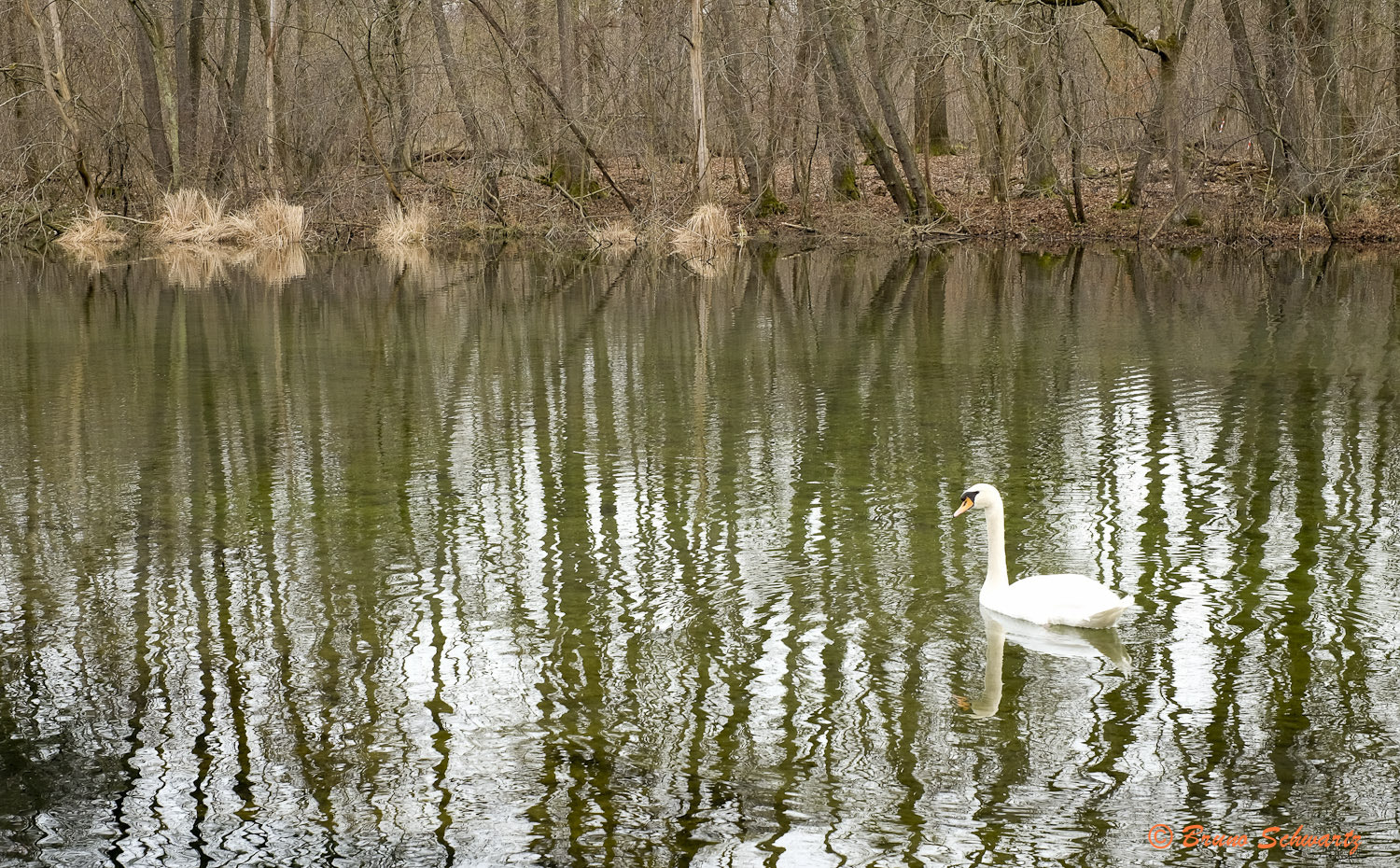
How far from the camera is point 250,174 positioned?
3312 cm

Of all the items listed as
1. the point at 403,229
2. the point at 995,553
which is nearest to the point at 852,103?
the point at 403,229

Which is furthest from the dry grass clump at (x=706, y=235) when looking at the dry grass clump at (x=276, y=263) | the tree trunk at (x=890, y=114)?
the dry grass clump at (x=276, y=263)

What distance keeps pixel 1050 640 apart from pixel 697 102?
2360 centimetres

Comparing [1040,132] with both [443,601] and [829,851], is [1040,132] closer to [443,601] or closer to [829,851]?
[443,601]

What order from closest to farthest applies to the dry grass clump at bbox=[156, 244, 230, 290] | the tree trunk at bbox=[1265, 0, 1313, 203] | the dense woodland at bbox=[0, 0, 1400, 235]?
the dry grass clump at bbox=[156, 244, 230, 290] → the tree trunk at bbox=[1265, 0, 1313, 203] → the dense woodland at bbox=[0, 0, 1400, 235]

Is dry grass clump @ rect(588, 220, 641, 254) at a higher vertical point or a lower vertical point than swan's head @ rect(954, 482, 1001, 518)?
higher

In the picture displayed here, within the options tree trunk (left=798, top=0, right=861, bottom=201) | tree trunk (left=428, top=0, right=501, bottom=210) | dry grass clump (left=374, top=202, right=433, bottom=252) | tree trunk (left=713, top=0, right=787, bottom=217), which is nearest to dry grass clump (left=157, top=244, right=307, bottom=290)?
dry grass clump (left=374, top=202, right=433, bottom=252)

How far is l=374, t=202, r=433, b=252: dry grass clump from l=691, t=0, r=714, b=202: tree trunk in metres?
5.96

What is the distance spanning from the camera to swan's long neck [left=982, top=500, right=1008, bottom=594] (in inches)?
262

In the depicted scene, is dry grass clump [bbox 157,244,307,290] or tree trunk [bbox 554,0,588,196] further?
tree trunk [bbox 554,0,588,196]

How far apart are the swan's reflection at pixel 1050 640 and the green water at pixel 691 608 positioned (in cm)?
3

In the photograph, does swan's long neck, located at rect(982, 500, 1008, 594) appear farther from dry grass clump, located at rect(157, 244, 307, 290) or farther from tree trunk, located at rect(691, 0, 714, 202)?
tree trunk, located at rect(691, 0, 714, 202)

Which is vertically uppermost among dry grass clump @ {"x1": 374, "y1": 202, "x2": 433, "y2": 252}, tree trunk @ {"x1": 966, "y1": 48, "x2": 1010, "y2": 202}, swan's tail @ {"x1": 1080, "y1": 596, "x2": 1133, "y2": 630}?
tree trunk @ {"x1": 966, "y1": 48, "x2": 1010, "y2": 202}

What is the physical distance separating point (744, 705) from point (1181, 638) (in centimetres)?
199
